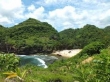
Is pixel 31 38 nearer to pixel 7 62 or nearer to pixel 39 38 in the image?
pixel 39 38

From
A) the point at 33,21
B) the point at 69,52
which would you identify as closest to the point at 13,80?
the point at 69,52

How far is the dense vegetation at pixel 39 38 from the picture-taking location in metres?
134

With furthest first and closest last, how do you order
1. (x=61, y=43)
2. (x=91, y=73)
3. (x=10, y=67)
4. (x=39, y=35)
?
(x=39, y=35) → (x=61, y=43) → (x=10, y=67) → (x=91, y=73)

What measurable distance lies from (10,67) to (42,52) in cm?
10553

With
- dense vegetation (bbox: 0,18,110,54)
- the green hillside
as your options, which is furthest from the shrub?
the green hillside

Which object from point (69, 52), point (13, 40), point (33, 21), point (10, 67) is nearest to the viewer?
point (10, 67)

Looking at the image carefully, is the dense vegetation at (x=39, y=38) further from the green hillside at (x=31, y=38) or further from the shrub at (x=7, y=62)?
the shrub at (x=7, y=62)

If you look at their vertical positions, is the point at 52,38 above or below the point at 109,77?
above

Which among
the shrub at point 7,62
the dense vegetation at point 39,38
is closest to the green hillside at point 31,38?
the dense vegetation at point 39,38

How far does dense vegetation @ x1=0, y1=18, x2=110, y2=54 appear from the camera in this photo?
5281 inches

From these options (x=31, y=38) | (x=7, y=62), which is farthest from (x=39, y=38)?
(x=7, y=62)

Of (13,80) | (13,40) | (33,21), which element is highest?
(33,21)

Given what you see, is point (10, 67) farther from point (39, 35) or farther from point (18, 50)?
point (39, 35)

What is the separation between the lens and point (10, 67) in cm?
3450
